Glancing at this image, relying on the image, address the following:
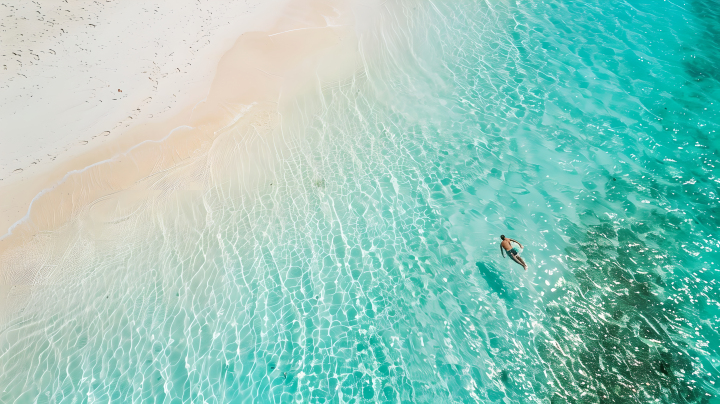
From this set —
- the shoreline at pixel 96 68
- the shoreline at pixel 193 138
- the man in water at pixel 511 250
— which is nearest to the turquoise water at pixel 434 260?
the man in water at pixel 511 250

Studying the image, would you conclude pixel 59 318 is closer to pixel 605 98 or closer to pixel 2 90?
pixel 2 90

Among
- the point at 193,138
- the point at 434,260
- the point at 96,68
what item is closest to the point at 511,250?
the point at 434,260

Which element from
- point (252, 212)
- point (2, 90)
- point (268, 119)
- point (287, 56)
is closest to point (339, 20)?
point (287, 56)

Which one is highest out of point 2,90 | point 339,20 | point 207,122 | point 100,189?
point 339,20

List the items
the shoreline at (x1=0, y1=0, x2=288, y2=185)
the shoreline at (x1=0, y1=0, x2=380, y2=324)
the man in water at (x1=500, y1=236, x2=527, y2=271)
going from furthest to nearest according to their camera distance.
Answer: the shoreline at (x1=0, y1=0, x2=288, y2=185) → the shoreline at (x1=0, y1=0, x2=380, y2=324) → the man in water at (x1=500, y1=236, x2=527, y2=271)

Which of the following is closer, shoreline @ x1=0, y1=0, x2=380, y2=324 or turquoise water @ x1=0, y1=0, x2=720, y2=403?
turquoise water @ x1=0, y1=0, x2=720, y2=403

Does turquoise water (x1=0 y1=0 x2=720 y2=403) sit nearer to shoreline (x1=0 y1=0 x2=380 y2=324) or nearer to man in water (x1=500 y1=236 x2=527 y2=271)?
man in water (x1=500 y1=236 x2=527 y2=271)

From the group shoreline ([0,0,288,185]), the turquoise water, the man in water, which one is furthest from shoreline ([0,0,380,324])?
the man in water
